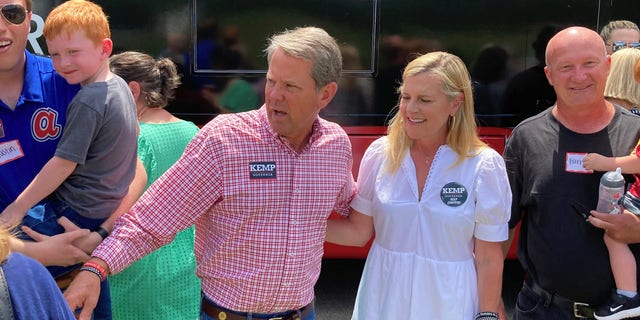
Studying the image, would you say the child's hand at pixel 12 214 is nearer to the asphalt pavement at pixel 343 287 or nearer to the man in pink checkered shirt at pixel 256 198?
the man in pink checkered shirt at pixel 256 198

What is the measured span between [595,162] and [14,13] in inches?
83.4

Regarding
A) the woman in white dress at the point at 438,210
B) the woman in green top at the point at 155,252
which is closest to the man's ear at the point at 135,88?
the woman in green top at the point at 155,252

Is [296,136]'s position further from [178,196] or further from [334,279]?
[334,279]

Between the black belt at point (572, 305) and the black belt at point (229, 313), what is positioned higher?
the black belt at point (229, 313)

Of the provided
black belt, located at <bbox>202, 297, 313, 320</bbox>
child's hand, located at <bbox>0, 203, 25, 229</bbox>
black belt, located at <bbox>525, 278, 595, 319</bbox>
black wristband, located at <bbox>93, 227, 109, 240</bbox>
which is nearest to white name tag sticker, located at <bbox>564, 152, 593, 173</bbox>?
black belt, located at <bbox>525, 278, 595, 319</bbox>

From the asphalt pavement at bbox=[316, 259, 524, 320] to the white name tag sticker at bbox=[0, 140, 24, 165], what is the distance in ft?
9.30

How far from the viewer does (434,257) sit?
2.38 metres

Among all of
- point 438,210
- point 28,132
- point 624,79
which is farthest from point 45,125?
point 624,79

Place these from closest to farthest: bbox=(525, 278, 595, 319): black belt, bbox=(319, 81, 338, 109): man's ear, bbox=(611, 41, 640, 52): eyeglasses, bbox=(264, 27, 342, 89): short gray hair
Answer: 1. bbox=(264, 27, 342, 89): short gray hair
2. bbox=(319, 81, 338, 109): man's ear
3. bbox=(525, 278, 595, 319): black belt
4. bbox=(611, 41, 640, 52): eyeglasses

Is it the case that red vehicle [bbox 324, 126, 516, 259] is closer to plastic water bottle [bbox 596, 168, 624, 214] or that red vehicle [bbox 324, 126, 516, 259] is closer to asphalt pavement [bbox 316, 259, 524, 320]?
asphalt pavement [bbox 316, 259, 524, 320]

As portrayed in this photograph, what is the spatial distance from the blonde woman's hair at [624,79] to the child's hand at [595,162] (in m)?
1.11

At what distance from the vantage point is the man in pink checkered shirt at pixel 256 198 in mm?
2139

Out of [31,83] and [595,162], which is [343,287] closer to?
[595,162]

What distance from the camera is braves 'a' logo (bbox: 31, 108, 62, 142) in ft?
7.41
